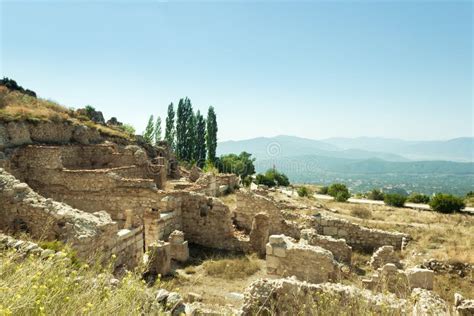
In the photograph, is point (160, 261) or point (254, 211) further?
point (254, 211)

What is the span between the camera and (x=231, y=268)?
1165 centimetres

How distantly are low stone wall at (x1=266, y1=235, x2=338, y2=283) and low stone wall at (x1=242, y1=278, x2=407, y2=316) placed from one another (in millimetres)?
2844

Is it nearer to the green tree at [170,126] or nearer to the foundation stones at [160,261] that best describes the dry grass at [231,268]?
the foundation stones at [160,261]

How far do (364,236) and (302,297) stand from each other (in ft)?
31.8

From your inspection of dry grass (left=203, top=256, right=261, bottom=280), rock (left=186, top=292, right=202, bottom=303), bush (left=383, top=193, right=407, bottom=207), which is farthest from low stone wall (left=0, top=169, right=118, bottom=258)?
bush (left=383, top=193, right=407, bottom=207)

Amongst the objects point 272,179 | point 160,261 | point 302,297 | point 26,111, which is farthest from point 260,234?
point 272,179

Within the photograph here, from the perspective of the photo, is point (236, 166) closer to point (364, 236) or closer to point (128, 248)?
point (364, 236)

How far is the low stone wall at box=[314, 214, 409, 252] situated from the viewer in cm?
1505

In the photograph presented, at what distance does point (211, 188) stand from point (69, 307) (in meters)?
19.6

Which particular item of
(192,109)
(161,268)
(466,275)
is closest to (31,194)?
(161,268)

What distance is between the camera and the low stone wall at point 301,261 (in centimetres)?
991

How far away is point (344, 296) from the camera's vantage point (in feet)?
20.8

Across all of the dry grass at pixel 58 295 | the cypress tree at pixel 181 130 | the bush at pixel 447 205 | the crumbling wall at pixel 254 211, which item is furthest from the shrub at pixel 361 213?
the cypress tree at pixel 181 130

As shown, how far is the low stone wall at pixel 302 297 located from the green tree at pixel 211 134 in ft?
168
